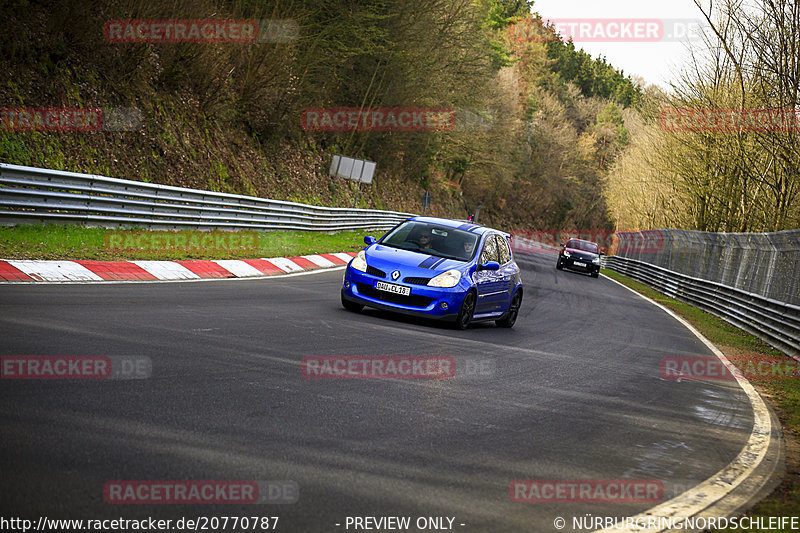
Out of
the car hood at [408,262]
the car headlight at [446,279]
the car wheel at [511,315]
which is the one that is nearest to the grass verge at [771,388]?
the car wheel at [511,315]

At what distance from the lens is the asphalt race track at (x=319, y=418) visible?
165 inches

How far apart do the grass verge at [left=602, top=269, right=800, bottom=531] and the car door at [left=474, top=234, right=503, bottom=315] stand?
394cm

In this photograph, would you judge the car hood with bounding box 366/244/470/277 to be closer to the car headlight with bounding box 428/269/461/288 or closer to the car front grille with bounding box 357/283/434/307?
the car headlight with bounding box 428/269/461/288

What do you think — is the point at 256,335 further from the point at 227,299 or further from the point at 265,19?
the point at 265,19

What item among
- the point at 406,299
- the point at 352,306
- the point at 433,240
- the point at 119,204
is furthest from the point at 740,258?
the point at 119,204

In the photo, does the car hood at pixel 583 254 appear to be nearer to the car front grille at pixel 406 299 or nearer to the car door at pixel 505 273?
the car door at pixel 505 273

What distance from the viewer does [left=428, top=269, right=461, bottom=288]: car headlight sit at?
1181 cm

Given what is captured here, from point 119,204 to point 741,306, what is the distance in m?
15.3

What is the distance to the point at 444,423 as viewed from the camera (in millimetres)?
6199

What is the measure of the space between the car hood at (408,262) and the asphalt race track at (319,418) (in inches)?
30.8

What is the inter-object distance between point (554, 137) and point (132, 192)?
3535 inches

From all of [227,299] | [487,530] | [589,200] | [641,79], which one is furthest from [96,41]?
[641,79]

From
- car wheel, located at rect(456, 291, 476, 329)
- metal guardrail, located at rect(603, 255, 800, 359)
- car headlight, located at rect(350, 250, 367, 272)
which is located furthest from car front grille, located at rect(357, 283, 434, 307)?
metal guardrail, located at rect(603, 255, 800, 359)

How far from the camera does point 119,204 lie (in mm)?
16516
